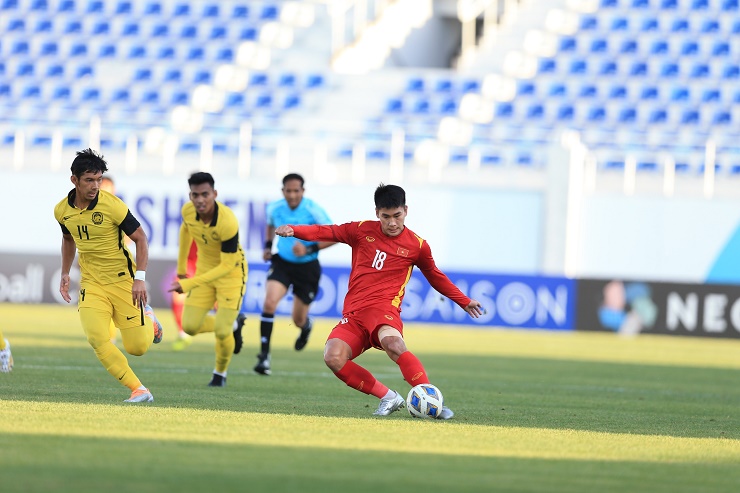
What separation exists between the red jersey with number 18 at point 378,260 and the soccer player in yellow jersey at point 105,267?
1366 mm

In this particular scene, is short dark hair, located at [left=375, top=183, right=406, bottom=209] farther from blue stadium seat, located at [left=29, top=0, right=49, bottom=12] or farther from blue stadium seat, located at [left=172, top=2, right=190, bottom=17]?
blue stadium seat, located at [left=29, top=0, right=49, bottom=12]

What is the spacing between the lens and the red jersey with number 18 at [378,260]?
9844mm

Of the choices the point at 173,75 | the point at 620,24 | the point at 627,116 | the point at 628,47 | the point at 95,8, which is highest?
the point at 95,8

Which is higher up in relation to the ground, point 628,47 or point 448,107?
point 628,47

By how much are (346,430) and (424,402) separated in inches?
41.4

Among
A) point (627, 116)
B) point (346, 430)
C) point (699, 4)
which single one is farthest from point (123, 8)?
point (346, 430)

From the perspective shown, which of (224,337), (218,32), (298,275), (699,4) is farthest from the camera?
(218,32)

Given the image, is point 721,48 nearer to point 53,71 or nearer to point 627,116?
point 627,116

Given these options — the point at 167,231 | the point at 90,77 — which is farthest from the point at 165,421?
the point at 90,77

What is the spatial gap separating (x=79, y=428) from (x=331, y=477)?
2.20 meters

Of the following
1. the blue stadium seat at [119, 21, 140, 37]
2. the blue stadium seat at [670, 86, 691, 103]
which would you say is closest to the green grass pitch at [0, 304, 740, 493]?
the blue stadium seat at [670, 86, 691, 103]

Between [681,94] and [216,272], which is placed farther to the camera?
[681,94]

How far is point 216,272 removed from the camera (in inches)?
456

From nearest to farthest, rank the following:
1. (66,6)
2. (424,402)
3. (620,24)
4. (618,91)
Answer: (424,402)
(618,91)
(620,24)
(66,6)
